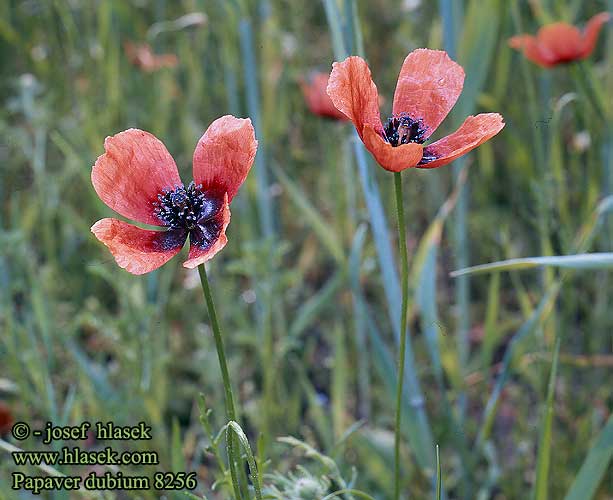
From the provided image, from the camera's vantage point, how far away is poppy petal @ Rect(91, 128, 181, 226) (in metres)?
0.84

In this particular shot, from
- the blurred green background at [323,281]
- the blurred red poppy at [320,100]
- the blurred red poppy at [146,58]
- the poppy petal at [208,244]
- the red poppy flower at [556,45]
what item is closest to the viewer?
the poppy petal at [208,244]

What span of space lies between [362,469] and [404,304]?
85 cm

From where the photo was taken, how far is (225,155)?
0.85 m

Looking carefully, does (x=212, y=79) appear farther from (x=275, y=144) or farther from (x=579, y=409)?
(x=579, y=409)

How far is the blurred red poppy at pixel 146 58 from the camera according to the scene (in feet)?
6.91

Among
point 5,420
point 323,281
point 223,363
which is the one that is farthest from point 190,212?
point 323,281

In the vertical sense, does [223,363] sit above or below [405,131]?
below

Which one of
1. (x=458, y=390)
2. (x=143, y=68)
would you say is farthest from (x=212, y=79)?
(x=458, y=390)

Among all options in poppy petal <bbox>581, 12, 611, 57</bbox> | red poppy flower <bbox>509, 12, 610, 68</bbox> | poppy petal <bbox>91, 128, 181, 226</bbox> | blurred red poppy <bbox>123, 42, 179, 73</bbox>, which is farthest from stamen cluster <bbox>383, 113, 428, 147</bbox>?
blurred red poppy <bbox>123, 42, 179, 73</bbox>

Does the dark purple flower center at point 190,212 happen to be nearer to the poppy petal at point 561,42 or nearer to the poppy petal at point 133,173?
the poppy petal at point 133,173

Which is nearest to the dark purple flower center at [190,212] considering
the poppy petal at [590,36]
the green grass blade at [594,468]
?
the green grass blade at [594,468]

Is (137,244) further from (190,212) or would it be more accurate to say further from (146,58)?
(146,58)

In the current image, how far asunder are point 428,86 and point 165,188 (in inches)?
13.0

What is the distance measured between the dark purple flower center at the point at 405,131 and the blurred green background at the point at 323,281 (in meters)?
0.26
